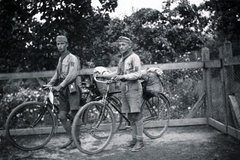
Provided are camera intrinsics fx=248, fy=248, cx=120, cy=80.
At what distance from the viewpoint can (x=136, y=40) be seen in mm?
9812

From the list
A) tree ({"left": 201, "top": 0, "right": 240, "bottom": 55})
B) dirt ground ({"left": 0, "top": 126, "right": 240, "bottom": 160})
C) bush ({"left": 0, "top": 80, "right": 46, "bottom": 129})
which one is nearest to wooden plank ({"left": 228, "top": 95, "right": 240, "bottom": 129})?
dirt ground ({"left": 0, "top": 126, "right": 240, "bottom": 160})

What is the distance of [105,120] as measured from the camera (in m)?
5.13

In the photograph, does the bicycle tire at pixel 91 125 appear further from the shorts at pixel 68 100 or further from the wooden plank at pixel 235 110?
the wooden plank at pixel 235 110

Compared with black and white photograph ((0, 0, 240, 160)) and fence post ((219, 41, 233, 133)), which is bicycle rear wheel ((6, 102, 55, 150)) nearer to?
black and white photograph ((0, 0, 240, 160))

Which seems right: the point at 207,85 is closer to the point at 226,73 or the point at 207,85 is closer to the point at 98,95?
the point at 226,73

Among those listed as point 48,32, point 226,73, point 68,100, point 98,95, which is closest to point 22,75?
point 48,32

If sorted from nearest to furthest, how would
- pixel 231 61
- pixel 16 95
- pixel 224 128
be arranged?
pixel 231 61 < pixel 224 128 < pixel 16 95

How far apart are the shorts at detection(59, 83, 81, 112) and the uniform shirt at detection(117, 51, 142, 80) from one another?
0.92 meters

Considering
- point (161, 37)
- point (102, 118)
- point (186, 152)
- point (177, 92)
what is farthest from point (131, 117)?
point (161, 37)

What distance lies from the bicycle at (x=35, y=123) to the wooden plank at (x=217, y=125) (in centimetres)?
248

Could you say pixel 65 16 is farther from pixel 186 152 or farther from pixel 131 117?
pixel 186 152

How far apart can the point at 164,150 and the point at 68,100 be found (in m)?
1.88

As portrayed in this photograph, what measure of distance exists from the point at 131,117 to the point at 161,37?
661 centimetres

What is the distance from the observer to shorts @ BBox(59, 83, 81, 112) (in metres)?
4.30
